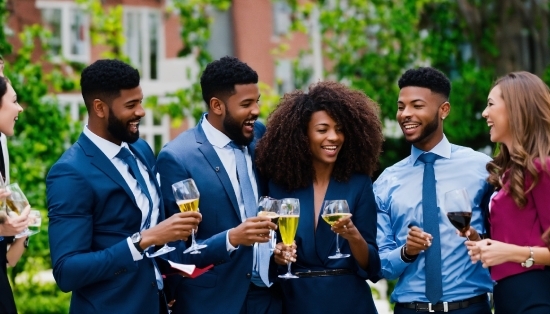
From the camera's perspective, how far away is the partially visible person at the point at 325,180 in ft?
20.7

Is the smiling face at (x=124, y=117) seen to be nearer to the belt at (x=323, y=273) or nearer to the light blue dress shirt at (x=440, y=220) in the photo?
the belt at (x=323, y=273)

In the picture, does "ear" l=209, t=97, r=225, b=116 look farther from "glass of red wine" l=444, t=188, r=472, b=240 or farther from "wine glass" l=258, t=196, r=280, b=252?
"glass of red wine" l=444, t=188, r=472, b=240

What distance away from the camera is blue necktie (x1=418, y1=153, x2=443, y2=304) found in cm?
644

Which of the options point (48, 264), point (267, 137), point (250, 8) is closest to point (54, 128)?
point (48, 264)

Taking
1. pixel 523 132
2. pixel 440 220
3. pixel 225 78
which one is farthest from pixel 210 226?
pixel 523 132

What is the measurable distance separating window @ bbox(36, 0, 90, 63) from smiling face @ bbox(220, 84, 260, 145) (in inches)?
757

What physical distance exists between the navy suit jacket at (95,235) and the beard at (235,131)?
38.5 inches

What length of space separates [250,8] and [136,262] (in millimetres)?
24943

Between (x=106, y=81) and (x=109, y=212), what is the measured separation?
88cm

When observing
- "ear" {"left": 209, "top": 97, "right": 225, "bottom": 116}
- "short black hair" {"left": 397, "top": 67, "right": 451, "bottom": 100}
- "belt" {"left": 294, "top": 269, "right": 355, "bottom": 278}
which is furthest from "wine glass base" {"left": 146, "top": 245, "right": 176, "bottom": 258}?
"short black hair" {"left": 397, "top": 67, "right": 451, "bottom": 100}

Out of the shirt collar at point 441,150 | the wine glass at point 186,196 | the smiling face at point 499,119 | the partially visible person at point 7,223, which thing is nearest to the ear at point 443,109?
the shirt collar at point 441,150

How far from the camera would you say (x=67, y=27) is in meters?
Answer: 25.8

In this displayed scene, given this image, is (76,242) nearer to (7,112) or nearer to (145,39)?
(7,112)

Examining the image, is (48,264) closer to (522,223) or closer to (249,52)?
(522,223)
